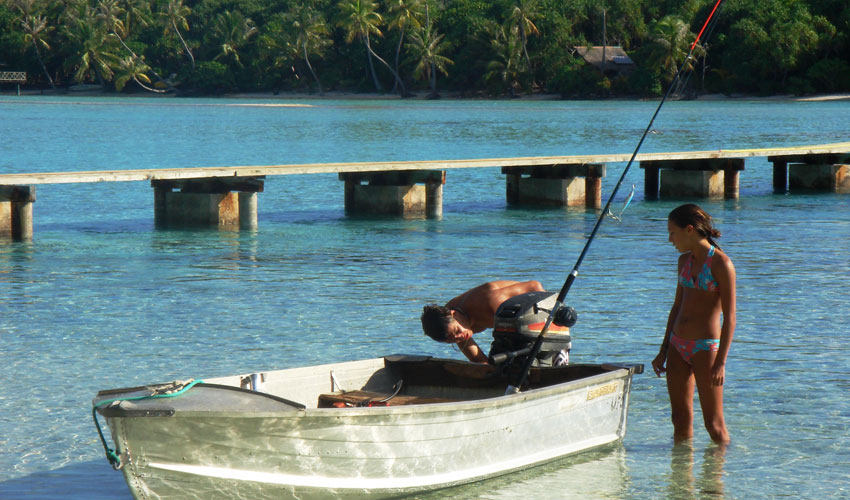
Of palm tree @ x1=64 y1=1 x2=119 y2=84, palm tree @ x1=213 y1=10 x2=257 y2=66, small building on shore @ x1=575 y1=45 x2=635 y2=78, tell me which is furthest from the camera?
palm tree @ x1=64 y1=1 x2=119 y2=84

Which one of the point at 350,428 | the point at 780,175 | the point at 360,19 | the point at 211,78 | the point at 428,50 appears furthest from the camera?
the point at 211,78

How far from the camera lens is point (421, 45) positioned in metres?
105

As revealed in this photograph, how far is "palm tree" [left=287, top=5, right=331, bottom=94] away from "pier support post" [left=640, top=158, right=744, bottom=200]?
276 ft

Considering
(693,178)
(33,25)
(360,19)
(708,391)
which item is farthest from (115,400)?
(33,25)

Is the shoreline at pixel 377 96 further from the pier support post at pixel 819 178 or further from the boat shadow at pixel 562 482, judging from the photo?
the boat shadow at pixel 562 482

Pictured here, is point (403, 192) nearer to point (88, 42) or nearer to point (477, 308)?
point (477, 308)

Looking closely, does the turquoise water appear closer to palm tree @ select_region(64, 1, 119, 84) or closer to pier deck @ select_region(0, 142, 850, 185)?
pier deck @ select_region(0, 142, 850, 185)

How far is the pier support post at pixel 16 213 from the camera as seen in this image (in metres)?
17.5

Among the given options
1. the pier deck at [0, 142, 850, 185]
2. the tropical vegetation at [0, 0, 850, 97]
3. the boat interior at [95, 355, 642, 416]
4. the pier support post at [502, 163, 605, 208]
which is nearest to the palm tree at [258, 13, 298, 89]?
the tropical vegetation at [0, 0, 850, 97]

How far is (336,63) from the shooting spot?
115 m

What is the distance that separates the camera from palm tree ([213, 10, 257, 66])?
387ft

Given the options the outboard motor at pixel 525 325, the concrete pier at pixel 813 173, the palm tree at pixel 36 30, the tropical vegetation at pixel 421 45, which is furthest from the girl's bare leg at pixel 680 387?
the palm tree at pixel 36 30

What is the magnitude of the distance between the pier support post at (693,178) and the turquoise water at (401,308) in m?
0.62

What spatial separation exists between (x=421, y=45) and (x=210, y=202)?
86874 millimetres
